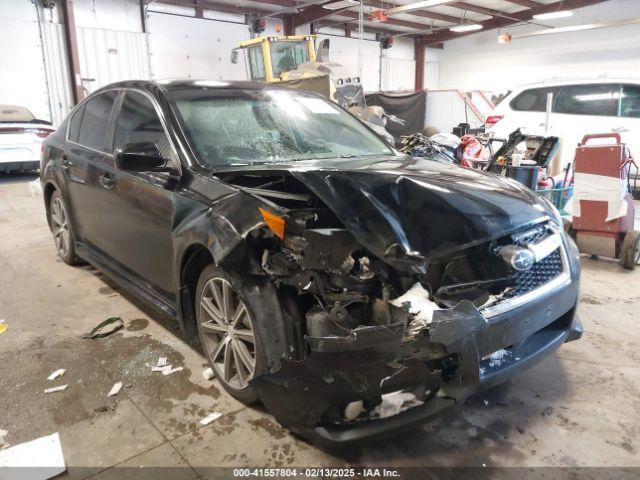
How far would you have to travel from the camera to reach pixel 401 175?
1.85 metres

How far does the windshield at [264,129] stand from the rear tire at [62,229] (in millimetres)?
1826

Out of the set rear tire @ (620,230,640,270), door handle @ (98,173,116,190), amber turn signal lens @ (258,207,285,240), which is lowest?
rear tire @ (620,230,640,270)

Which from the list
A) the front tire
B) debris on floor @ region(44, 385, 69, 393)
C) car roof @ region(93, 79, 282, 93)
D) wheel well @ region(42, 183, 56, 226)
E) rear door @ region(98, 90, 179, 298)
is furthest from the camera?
wheel well @ region(42, 183, 56, 226)

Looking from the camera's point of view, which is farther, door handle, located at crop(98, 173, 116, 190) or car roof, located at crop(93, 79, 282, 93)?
door handle, located at crop(98, 173, 116, 190)

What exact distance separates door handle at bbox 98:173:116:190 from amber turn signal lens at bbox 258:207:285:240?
1519 mm

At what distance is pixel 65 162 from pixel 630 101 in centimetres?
776

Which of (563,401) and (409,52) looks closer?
(563,401)

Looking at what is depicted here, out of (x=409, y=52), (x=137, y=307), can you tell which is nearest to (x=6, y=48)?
(x=137, y=307)

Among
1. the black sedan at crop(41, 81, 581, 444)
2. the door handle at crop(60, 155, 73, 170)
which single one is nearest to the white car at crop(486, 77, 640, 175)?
the black sedan at crop(41, 81, 581, 444)

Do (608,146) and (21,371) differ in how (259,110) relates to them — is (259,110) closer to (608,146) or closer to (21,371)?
(21,371)

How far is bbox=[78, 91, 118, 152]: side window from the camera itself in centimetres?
319

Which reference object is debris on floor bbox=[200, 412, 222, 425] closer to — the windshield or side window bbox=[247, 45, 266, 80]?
the windshield

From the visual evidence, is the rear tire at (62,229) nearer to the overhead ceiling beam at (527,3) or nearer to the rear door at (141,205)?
the rear door at (141,205)

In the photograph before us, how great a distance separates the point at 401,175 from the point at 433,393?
82cm
